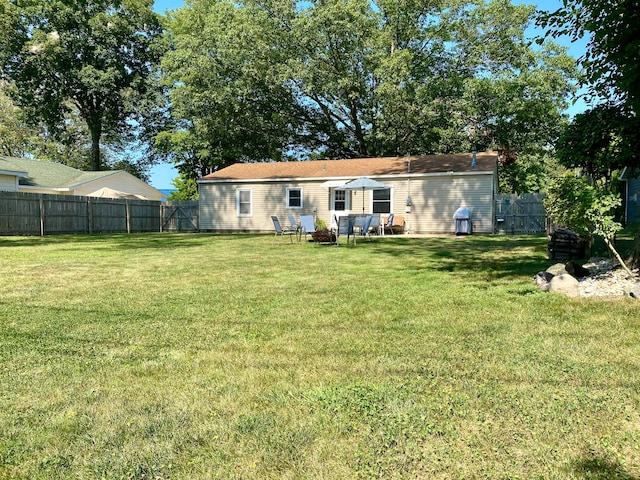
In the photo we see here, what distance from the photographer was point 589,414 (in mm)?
2062

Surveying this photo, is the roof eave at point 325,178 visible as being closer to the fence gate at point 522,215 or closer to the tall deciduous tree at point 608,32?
the fence gate at point 522,215

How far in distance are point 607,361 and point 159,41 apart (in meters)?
33.8

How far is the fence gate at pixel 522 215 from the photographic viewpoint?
17047mm

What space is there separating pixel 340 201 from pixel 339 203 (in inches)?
3.9

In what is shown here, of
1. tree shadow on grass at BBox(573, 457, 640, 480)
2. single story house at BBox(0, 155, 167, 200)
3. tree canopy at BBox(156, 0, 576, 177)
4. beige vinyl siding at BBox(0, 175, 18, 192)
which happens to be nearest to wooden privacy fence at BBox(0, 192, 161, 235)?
single story house at BBox(0, 155, 167, 200)

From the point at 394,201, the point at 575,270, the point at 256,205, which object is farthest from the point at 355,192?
the point at 575,270

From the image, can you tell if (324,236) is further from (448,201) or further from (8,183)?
(8,183)

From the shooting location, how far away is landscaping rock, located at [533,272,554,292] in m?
4.94

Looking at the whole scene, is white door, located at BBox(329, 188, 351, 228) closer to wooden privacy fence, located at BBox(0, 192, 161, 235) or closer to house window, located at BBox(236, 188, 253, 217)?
house window, located at BBox(236, 188, 253, 217)

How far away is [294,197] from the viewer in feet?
62.5

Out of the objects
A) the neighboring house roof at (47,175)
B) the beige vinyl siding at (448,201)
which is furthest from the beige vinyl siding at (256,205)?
the neighboring house roof at (47,175)

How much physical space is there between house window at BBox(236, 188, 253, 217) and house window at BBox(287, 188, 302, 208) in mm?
1951

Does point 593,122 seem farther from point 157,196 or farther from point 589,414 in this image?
point 157,196

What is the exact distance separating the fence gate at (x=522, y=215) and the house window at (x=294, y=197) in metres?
8.25
